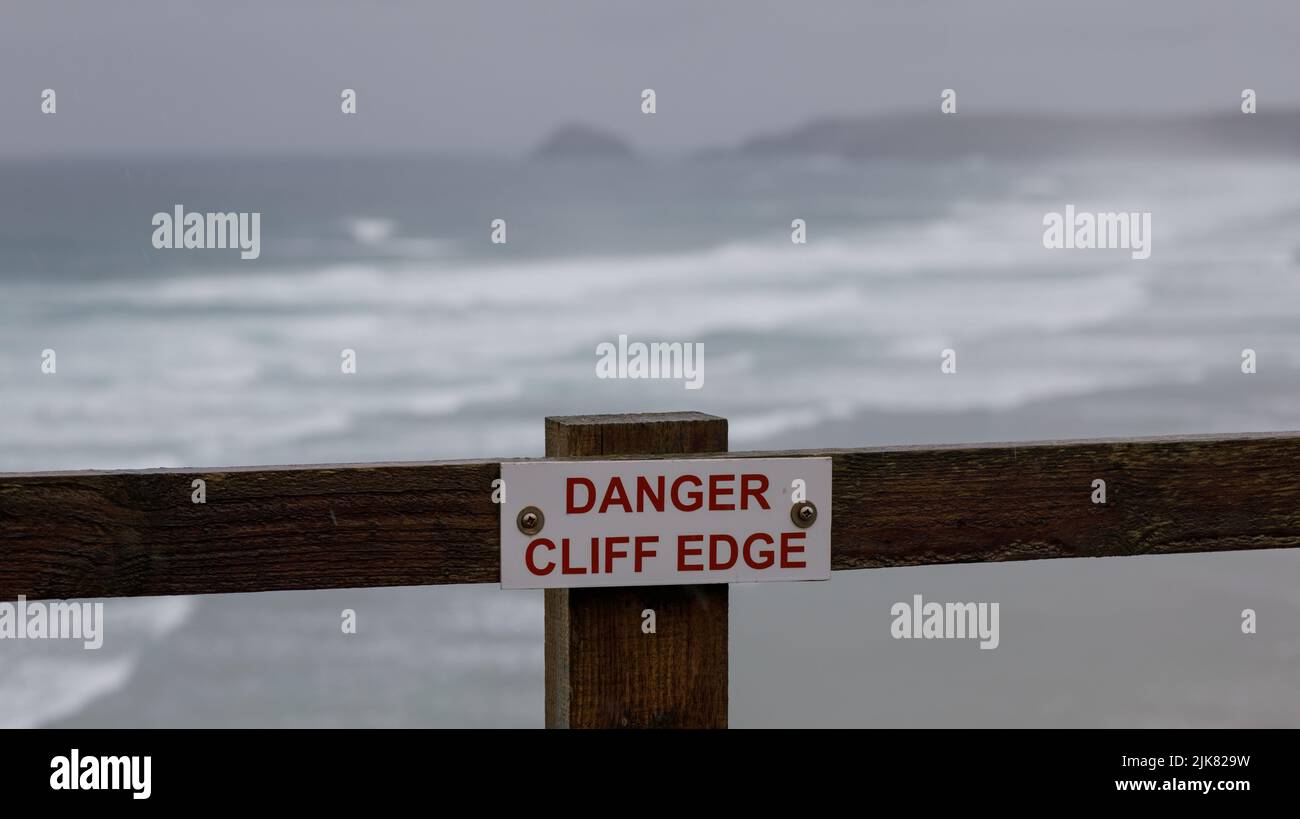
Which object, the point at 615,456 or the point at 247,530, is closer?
the point at 247,530

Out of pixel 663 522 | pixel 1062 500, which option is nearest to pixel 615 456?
pixel 663 522

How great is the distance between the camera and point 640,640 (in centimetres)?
181

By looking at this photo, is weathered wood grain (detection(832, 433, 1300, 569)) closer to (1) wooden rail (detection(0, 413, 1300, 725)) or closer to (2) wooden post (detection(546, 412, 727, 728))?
(1) wooden rail (detection(0, 413, 1300, 725))

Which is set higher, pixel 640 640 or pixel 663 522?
pixel 663 522

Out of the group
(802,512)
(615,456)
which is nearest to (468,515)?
(615,456)

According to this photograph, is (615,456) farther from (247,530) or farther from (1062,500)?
(1062,500)

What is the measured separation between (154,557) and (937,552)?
87 centimetres

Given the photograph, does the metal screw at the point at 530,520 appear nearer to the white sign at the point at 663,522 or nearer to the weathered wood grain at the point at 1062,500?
the white sign at the point at 663,522

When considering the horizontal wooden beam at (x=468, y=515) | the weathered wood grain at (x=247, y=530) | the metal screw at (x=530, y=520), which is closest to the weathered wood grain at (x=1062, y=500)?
the horizontal wooden beam at (x=468, y=515)

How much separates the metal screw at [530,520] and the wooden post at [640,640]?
10cm

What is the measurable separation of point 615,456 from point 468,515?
0.61ft

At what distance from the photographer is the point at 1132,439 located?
1.88 meters

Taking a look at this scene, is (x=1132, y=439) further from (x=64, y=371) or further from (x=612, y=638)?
(x=64, y=371)

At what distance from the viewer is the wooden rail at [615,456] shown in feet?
5.34
